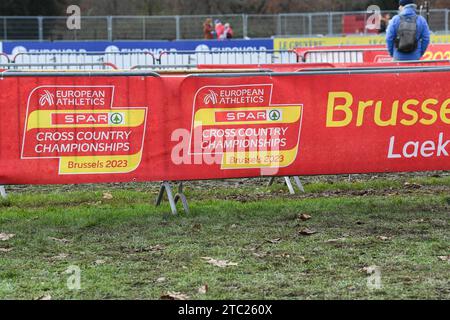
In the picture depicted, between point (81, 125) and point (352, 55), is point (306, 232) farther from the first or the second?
point (352, 55)

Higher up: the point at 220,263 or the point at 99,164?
the point at 99,164

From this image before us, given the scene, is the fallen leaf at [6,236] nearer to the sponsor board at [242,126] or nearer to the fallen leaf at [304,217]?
the sponsor board at [242,126]

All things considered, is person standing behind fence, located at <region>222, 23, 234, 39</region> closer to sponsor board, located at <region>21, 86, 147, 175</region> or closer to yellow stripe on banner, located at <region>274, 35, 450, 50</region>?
yellow stripe on banner, located at <region>274, 35, 450, 50</region>

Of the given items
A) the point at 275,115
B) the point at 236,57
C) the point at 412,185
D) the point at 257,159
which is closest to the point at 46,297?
the point at 257,159

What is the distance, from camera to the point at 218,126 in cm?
957

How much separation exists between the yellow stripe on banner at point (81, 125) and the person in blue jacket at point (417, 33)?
222 inches

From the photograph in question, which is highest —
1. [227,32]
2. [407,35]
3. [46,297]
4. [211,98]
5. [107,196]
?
[407,35]

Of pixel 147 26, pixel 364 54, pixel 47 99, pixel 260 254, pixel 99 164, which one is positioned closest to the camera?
pixel 260 254

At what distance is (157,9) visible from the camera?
189 ft

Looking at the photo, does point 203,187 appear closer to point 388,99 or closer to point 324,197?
point 324,197

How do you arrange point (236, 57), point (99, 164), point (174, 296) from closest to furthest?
point (174, 296) → point (99, 164) → point (236, 57)

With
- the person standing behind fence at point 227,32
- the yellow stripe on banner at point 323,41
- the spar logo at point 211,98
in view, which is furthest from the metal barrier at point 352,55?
the person standing behind fence at point 227,32

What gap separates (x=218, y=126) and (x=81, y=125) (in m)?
1.44
